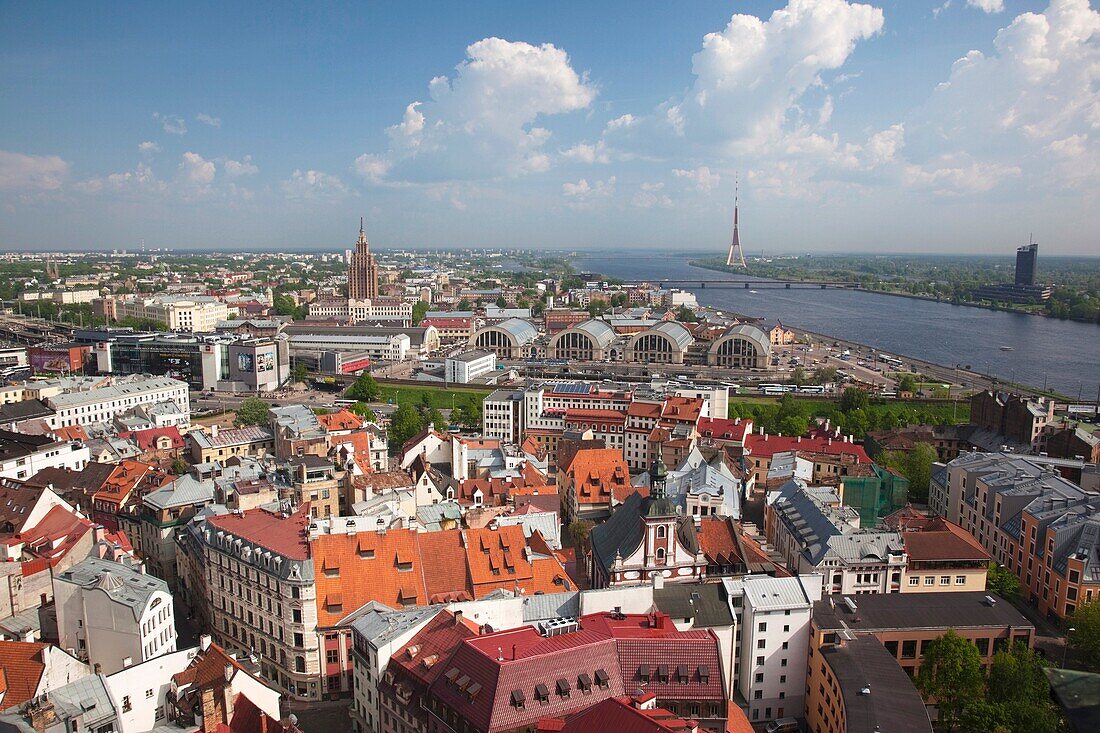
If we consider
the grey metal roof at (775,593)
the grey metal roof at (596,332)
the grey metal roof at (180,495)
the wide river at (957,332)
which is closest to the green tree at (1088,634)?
the grey metal roof at (775,593)

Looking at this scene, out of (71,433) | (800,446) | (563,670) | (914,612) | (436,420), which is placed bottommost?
(436,420)

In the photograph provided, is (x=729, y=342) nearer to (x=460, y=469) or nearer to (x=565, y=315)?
(x=565, y=315)

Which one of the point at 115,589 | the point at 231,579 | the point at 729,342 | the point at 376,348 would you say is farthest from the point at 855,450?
the point at 376,348

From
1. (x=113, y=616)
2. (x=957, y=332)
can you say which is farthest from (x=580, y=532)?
(x=957, y=332)

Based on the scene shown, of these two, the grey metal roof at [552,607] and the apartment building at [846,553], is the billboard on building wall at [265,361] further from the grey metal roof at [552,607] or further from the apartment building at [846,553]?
the grey metal roof at [552,607]

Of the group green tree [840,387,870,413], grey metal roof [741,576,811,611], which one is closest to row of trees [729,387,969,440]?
green tree [840,387,870,413]

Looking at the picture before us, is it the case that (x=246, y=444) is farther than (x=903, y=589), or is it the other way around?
(x=246, y=444)

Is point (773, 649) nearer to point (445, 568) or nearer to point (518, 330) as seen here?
point (445, 568)
